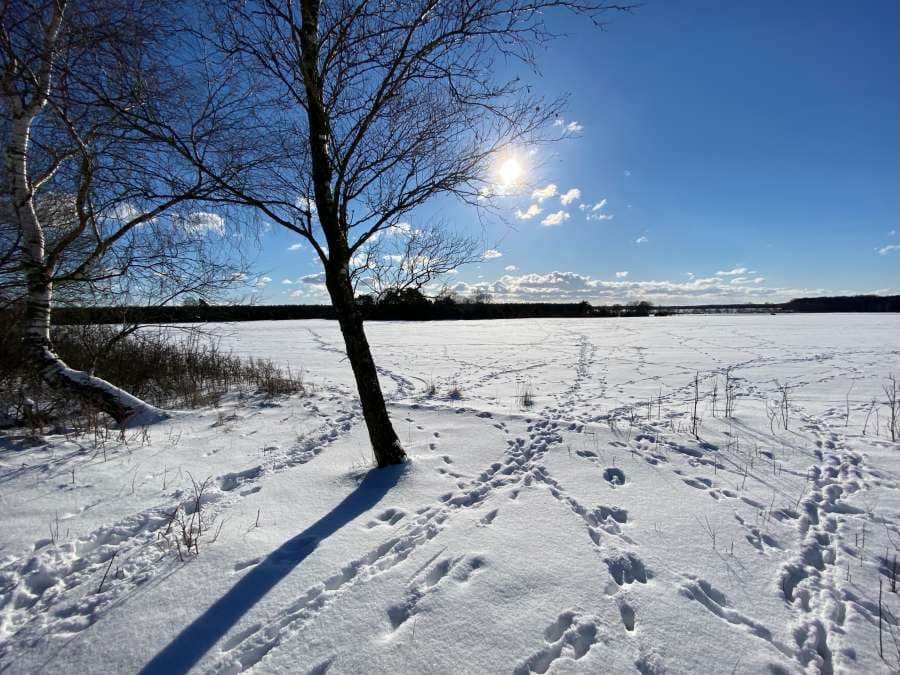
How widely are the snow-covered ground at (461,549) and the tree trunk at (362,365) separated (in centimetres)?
33

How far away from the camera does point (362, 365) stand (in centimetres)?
406

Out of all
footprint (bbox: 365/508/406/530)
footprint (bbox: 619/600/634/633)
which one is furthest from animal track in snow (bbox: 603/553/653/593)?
footprint (bbox: 365/508/406/530)

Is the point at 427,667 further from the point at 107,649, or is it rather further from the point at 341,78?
the point at 341,78

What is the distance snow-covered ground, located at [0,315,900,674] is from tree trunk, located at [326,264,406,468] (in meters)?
0.33

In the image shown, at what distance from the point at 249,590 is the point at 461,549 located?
4.68 feet

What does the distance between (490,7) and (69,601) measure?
5.31 meters

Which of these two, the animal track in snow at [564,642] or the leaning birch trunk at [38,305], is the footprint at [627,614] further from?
the leaning birch trunk at [38,305]

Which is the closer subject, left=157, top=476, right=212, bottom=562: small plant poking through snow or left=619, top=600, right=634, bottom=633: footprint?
left=619, top=600, right=634, bottom=633: footprint

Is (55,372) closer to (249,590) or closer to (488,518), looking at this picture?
(249,590)

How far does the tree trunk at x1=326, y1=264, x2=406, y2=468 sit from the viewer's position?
393 cm

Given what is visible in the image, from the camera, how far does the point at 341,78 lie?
3717 mm

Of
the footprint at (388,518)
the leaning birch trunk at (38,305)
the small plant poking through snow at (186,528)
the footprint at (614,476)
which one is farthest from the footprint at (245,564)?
the leaning birch trunk at (38,305)

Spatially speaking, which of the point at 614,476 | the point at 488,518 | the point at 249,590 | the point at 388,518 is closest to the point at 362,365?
the point at 388,518

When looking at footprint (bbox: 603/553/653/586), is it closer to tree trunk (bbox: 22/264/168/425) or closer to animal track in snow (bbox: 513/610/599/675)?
animal track in snow (bbox: 513/610/599/675)
